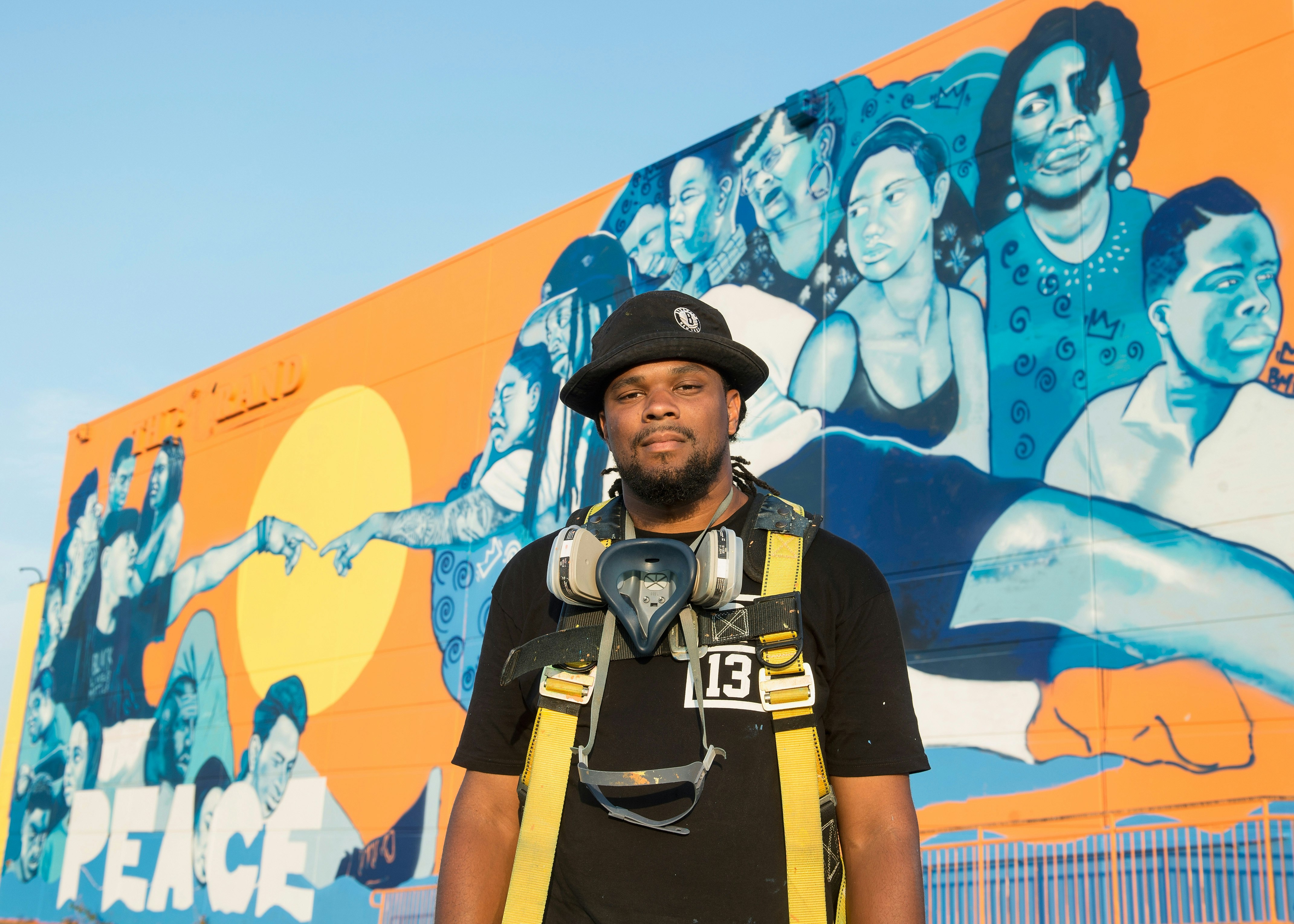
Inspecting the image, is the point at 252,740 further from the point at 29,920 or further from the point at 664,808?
the point at 664,808

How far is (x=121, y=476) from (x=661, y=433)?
50.0 ft

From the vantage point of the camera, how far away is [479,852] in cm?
226

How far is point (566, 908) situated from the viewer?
208 centimetres

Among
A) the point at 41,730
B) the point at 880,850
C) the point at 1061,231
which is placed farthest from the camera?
the point at 41,730

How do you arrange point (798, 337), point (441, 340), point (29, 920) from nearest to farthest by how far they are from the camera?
point (798, 337), point (441, 340), point (29, 920)

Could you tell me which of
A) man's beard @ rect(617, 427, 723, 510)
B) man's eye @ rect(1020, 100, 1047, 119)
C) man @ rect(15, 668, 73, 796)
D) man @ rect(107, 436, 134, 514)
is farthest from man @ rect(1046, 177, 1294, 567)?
man @ rect(15, 668, 73, 796)

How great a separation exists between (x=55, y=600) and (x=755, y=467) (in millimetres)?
12004

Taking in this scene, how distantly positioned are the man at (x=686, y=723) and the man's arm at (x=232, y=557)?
10694 mm

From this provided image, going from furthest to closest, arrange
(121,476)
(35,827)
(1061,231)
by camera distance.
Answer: (121,476), (35,827), (1061,231)

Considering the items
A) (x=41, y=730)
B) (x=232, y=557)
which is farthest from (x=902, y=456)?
(x=41, y=730)

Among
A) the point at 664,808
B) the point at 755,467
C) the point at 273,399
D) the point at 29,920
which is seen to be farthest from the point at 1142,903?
the point at 29,920

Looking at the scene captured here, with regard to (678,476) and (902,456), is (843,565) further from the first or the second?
(902,456)

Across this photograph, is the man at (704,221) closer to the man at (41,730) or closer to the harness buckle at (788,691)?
the harness buckle at (788,691)

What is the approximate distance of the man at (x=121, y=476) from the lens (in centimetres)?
1573
